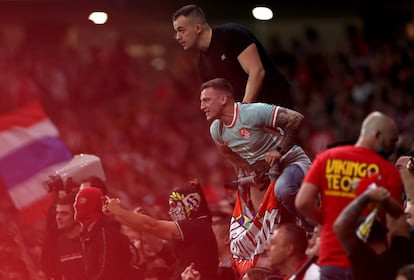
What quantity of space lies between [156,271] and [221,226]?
804mm

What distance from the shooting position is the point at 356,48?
79.0 ft

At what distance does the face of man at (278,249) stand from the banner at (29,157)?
5.26 m

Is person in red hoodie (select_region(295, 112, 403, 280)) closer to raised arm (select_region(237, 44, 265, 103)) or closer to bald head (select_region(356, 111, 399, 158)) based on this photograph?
bald head (select_region(356, 111, 399, 158))

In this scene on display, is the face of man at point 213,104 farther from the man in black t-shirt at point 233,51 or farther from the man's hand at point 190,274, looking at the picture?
the man's hand at point 190,274

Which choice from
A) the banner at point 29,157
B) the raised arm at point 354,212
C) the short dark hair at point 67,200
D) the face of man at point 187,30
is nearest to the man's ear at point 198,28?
the face of man at point 187,30

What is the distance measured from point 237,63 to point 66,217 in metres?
2.11

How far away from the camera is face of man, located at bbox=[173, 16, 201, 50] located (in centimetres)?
1235

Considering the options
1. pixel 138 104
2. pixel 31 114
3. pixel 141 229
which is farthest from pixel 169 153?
pixel 141 229

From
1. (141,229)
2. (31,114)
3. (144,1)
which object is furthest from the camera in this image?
(144,1)

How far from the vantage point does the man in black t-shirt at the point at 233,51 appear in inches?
486

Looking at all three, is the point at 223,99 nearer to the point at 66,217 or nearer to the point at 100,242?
the point at 100,242

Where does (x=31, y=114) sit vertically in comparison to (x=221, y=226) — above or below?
above

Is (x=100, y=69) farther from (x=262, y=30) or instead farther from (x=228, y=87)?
(x=228, y=87)

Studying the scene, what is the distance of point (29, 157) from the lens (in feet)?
54.9
